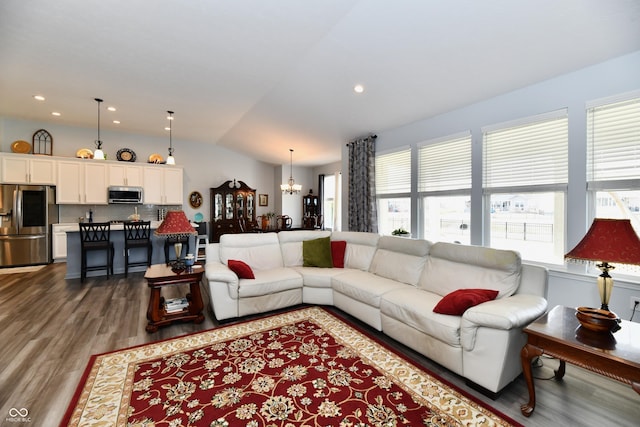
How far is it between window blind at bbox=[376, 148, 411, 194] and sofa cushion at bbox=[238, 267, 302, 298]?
8.00 feet

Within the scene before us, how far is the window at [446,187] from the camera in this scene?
3832 millimetres

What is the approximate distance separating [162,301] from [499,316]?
353 cm

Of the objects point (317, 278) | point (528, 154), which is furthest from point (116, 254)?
point (528, 154)

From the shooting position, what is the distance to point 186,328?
9.79ft

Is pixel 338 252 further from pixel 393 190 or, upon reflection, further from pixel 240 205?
pixel 240 205

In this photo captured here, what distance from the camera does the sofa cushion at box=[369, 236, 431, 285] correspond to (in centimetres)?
316

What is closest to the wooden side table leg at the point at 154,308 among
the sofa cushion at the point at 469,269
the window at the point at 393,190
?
the sofa cushion at the point at 469,269

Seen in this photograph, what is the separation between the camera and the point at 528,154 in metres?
3.17

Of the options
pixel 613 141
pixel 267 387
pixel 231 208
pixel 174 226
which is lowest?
pixel 267 387

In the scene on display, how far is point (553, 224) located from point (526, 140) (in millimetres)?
1011

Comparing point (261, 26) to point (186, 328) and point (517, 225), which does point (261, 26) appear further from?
point (517, 225)

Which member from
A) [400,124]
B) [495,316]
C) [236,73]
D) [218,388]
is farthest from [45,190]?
[495,316]

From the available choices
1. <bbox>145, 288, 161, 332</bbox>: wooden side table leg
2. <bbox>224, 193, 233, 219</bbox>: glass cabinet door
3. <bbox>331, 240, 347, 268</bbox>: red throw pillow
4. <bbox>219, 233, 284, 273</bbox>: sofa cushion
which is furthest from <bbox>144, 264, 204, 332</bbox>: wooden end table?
<bbox>224, 193, 233, 219</bbox>: glass cabinet door

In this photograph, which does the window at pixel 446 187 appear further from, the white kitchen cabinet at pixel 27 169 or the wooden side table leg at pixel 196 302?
the white kitchen cabinet at pixel 27 169
